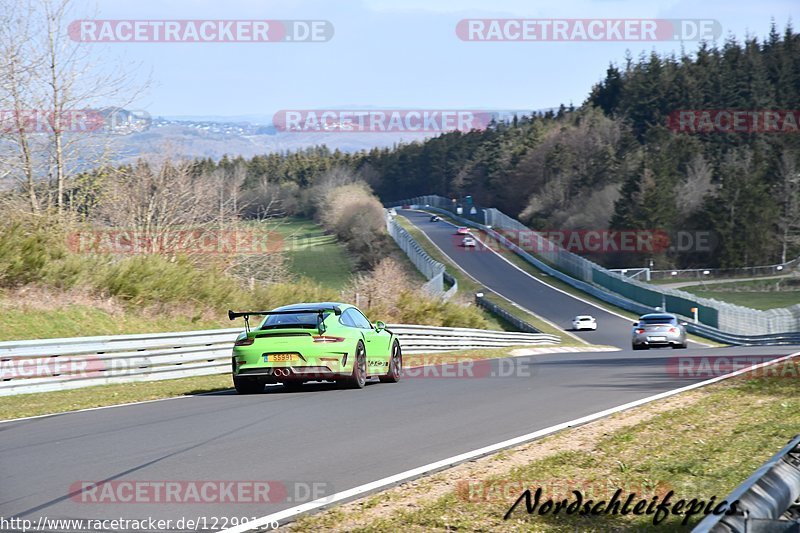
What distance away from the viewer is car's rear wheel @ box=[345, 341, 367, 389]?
15602 mm

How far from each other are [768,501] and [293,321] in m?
11.0

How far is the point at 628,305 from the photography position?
68.6m

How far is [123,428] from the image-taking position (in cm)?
1113

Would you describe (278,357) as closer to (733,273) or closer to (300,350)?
(300,350)

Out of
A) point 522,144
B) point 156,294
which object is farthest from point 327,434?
point 522,144

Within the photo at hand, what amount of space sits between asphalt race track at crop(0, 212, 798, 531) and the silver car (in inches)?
697

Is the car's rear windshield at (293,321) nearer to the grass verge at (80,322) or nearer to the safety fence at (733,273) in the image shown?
the grass verge at (80,322)

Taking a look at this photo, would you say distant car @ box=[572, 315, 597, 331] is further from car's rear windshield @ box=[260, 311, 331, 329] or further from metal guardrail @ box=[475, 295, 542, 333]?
car's rear windshield @ box=[260, 311, 331, 329]

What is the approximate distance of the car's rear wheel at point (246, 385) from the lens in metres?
15.2

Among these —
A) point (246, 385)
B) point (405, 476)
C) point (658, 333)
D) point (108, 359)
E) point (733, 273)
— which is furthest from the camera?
point (733, 273)

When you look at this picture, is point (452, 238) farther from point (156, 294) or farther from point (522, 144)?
point (156, 294)

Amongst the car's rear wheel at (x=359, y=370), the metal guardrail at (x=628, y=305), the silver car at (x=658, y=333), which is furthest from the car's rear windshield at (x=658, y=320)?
the car's rear wheel at (x=359, y=370)

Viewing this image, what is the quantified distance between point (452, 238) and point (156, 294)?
81.3 metres

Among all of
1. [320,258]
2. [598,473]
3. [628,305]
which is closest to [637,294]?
[628,305]
